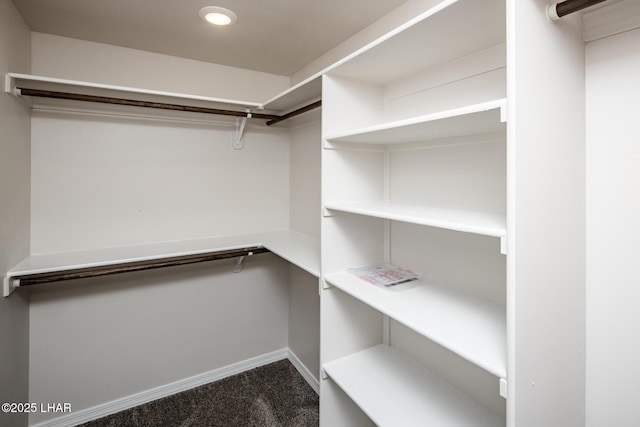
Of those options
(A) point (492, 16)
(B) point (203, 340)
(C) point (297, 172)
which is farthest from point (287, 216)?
(A) point (492, 16)

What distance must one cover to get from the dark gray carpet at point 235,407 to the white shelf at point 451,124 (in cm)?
177

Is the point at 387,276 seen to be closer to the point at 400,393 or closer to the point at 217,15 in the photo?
the point at 400,393

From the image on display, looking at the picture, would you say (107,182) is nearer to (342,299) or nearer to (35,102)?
(35,102)

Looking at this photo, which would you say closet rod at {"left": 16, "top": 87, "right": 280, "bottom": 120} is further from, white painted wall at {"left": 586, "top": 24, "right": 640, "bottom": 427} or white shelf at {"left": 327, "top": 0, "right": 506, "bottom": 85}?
white painted wall at {"left": 586, "top": 24, "right": 640, "bottom": 427}

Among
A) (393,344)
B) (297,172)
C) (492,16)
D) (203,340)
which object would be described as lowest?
(203,340)

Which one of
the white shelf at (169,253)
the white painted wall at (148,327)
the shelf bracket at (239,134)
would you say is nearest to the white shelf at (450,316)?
the white shelf at (169,253)

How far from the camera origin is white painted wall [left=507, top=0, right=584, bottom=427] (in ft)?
2.50

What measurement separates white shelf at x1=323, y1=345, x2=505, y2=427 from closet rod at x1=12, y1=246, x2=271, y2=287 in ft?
3.25

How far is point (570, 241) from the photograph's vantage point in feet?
2.98

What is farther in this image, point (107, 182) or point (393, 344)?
point (107, 182)

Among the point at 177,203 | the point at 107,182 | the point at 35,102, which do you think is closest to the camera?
the point at 35,102

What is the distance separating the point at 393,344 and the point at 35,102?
244 centimetres

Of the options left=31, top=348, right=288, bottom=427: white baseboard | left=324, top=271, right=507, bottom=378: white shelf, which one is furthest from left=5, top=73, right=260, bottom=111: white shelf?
left=31, top=348, right=288, bottom=427: white baseboard

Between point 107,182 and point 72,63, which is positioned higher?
point 72,63
